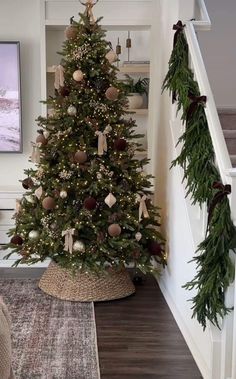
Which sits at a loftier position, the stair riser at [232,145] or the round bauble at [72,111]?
the round bauble at [72,111]

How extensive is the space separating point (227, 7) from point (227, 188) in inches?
139

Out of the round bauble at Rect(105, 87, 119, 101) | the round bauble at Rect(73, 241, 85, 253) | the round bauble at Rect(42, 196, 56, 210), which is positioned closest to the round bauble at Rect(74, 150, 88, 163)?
the round bauble at Rect(42, 196, 56, 210)

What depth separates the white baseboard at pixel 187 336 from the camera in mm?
3133

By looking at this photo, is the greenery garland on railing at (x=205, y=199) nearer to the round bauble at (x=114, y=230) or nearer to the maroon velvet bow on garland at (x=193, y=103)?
the maroon velvet bow on garland at (x=193, y=103)

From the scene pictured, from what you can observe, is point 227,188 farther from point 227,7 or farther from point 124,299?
point 227,7

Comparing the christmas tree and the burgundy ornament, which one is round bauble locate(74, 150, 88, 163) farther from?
the burgundy ornament

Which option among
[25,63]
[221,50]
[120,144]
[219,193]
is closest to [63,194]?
[120,144]

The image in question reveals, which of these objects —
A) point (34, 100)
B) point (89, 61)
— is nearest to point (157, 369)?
point (89, 61)

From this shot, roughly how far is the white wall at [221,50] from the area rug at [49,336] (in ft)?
9.21

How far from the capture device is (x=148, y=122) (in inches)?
203

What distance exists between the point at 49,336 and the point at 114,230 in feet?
3.01

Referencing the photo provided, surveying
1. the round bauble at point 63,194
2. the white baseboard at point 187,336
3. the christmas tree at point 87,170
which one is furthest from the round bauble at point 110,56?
the white baseboard at point 187,336

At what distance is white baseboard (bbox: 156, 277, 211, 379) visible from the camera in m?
3.13

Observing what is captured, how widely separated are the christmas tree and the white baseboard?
0.96 feet
